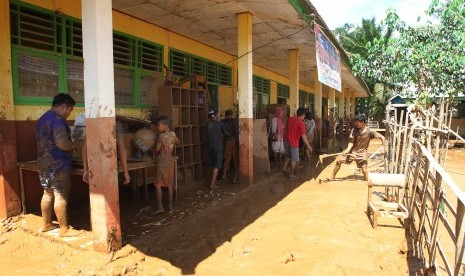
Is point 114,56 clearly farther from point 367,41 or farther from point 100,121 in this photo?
point 367,41

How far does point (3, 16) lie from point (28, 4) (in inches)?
20.8

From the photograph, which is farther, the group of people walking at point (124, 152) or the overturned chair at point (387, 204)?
the overturned chair at point (387, 204)

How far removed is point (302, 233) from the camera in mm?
5047

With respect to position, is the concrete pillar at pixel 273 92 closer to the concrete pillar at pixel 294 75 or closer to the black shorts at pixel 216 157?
the concrete pillar at pixel 294 75

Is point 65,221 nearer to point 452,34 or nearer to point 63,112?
point 63,112

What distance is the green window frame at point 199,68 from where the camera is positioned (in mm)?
8602

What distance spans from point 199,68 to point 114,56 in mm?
3204

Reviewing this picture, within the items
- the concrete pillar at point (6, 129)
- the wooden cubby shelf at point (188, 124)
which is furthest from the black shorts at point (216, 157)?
the concrete pillar at point (6, 129)

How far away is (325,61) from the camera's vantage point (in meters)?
7.42

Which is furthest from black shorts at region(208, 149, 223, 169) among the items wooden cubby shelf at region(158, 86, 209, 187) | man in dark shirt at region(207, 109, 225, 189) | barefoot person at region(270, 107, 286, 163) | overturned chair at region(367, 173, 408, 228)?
overturned chair at region(367, 173, 408, 228)

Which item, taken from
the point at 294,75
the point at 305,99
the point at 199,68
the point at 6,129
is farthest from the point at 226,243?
the point at 305,99

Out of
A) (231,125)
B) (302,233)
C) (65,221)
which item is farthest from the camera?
(231,125)

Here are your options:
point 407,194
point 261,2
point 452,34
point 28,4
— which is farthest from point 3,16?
point 452,34

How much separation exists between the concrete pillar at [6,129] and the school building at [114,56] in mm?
13
